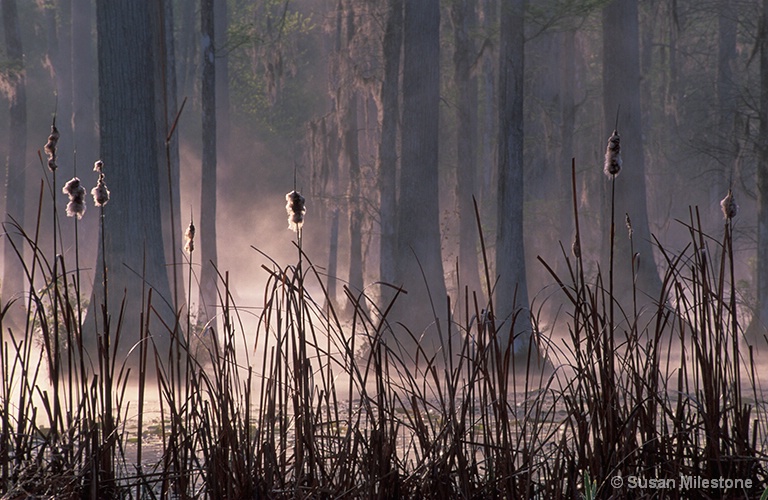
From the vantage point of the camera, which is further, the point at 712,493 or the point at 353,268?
the point at 353,268

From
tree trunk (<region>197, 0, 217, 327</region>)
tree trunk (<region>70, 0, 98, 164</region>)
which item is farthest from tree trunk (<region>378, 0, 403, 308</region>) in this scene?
tree trunk (<region>70, 0, 98, 164</region>)

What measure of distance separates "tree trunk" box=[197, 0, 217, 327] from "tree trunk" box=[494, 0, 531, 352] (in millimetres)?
5383

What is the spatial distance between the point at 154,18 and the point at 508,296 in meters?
5.95

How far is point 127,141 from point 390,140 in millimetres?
5945

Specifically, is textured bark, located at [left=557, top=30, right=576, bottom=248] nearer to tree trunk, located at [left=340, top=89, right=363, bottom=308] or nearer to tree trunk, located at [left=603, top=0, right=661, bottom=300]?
tree trunk, located at [left=603, top=0, right=661, bottom=300]

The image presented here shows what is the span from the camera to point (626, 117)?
50.4 ft

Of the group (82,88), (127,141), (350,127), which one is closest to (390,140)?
(350,127)

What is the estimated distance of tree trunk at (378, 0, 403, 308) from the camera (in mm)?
14211

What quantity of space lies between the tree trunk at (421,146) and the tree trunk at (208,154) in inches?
158

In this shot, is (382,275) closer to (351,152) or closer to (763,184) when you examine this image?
(351,152)

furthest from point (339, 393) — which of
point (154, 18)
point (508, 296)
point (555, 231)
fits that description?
point (555, 231)

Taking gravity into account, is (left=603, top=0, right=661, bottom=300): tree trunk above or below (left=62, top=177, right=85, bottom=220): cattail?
above

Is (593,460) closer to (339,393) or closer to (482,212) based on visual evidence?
(339,393)

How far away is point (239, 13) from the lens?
103 feet
